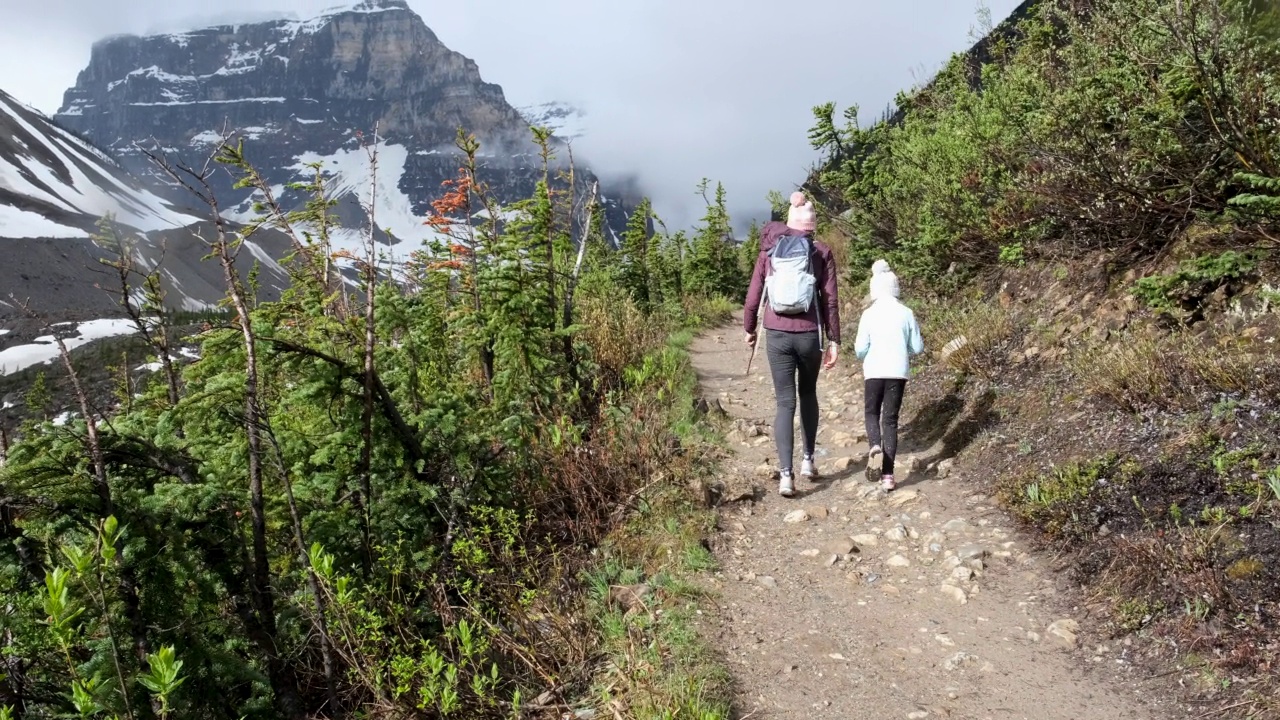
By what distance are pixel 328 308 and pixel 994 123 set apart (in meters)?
8.64

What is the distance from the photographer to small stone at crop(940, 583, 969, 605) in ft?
13.8

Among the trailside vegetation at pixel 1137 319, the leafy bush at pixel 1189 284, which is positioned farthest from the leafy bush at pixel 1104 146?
the leafy bush at pixel 1189 284

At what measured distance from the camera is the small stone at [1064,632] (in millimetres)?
3723

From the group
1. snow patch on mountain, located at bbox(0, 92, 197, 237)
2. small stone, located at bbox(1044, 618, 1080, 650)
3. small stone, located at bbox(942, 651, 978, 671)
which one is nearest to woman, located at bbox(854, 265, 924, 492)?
small stone, located at bbox(1044, 618, 1080, 650)

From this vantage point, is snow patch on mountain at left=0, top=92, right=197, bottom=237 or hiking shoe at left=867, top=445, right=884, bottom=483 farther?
snow patch on mountain at left=0, top=92, right=197, bottom=237

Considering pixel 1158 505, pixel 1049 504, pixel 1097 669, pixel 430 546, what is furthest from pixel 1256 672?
pixel 430 546

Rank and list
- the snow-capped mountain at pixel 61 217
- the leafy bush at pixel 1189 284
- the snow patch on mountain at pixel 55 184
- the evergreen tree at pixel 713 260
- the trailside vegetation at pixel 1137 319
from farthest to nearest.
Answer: the snow patch on mountain at pixel 55 184, the snow-capped mountain at pixel 61 217, the evergreen tree at pixel 713 260, the leafy bush at pixel 1189 284, the trailside vegetation at pixel 1137 319

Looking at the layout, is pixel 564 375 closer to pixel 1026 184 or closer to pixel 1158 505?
pixel 1158 505

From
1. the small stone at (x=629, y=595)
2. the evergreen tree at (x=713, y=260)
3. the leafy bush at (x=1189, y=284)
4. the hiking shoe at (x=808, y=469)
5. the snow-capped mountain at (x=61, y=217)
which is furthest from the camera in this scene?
the snow-capped mountain at (x=61, y=217)

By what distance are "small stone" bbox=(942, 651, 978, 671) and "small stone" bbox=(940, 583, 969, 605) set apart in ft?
1.80

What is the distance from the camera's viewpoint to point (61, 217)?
147625 millimetres

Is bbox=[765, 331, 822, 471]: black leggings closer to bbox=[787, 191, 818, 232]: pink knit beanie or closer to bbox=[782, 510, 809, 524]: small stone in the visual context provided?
bbox=[782, 510, 809, 524]: small stone

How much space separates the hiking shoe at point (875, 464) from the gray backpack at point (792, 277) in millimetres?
1460

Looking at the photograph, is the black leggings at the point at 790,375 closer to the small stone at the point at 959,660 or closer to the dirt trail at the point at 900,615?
the dirt trail at the point at 900,615
